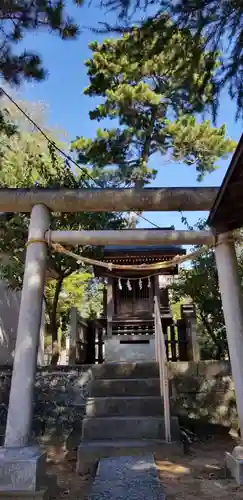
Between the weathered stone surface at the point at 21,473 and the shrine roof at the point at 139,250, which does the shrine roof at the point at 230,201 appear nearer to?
the weathered stone surface at the point at 21,473

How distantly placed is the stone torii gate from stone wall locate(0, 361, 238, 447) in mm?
2623

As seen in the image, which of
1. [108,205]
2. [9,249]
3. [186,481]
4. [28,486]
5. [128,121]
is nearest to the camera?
[28,486]

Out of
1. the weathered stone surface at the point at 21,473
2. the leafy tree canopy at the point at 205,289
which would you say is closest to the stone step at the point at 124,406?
the weathered stone surface at the point at 21,473

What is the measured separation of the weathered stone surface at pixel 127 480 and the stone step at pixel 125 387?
1515 mm

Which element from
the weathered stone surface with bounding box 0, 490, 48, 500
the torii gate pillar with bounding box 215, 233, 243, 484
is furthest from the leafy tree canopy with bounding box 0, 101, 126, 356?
the weathered stone surface with bounding box 0, 490, 48, 500

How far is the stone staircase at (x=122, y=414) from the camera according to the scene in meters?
4.46

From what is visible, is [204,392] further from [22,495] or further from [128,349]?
[22,495]

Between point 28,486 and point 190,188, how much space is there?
3.37m

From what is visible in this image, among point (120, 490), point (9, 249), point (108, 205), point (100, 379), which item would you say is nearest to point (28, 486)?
point (120, 490)

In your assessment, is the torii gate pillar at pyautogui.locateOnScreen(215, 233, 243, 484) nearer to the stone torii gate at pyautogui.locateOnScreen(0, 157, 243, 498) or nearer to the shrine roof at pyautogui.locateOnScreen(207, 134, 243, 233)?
the stone torii gate at pyautogui.locateOnScreen(0, 157, 243, 498)

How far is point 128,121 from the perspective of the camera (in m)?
10.9

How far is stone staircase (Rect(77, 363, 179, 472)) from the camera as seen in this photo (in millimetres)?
4457

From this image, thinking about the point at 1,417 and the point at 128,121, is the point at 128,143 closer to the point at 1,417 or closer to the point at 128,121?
the point at 128,121

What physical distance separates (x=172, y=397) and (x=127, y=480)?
9.40 feet
